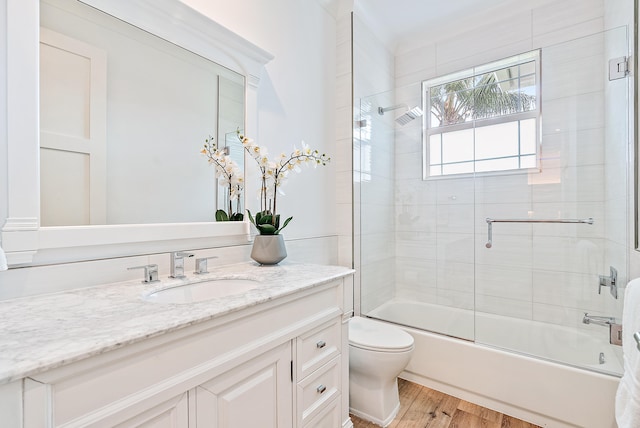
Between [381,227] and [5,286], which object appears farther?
[381,227]

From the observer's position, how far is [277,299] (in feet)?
3.53

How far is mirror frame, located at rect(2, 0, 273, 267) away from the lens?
95cm

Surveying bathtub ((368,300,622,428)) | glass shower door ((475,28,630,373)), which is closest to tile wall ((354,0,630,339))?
glass shower door ((475,28,630,373))

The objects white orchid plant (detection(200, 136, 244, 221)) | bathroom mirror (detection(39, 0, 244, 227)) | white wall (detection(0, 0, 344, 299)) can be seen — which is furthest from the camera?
white wall (detection(0, 0, 344, 299))

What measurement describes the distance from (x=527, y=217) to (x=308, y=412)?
2052 mm

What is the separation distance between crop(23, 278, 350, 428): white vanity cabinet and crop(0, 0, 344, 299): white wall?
558 millimetres

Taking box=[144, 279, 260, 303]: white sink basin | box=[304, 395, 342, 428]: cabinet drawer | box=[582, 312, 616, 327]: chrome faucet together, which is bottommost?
box=[304, 395, 342, 428]: cabinet drawer

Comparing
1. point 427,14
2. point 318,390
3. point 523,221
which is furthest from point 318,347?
point 427,14

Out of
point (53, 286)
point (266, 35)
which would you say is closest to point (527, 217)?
point (266, 35)

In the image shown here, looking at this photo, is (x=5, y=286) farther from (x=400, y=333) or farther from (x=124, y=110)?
(x=400, y=333)

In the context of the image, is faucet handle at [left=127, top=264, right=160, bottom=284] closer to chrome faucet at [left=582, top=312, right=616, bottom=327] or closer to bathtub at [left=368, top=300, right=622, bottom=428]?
bathtub at [left=368, top=300, right=622, bottom=428]

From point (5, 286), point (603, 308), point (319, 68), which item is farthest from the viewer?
point (319, 68)

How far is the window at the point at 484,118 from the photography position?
2.31 m

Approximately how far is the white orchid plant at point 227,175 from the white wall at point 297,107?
71 millimetres
